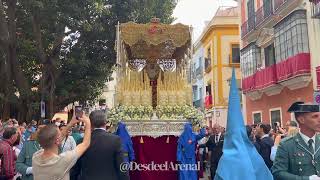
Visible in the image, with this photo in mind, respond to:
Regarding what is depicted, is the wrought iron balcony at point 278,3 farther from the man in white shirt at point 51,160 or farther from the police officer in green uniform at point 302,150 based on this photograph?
the man in white shirt at point 51,160

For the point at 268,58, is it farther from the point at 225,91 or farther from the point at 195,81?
the point at 195,81

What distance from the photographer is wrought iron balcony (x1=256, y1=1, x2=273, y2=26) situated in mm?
19156

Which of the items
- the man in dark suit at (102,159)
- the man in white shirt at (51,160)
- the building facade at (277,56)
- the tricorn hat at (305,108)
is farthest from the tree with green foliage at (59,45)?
the tricorn hat at (305,108)

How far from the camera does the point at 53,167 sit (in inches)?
146

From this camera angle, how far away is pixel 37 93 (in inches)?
675

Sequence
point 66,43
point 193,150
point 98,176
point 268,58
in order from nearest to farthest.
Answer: point 98,176 < point 193,150 < point 66,43 < point 268,58

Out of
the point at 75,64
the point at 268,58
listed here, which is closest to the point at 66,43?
the point at 75,64

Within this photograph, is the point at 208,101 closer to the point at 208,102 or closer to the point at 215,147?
the point at 208,102

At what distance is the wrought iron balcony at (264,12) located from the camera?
62.8ft

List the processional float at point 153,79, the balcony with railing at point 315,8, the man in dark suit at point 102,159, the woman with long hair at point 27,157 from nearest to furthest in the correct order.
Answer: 1. the man in dark suit at point 102,159
2. the woman with long hair at point 27,157
3. the processional float at point 153,79
4. the balcony with railing at point 315,8

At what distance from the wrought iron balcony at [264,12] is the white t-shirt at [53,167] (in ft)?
54.7

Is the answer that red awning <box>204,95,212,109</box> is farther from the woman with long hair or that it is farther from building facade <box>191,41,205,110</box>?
the woman with long hair

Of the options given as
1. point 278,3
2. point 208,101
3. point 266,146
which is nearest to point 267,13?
point 278,3

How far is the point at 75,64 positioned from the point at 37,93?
1.98 m
